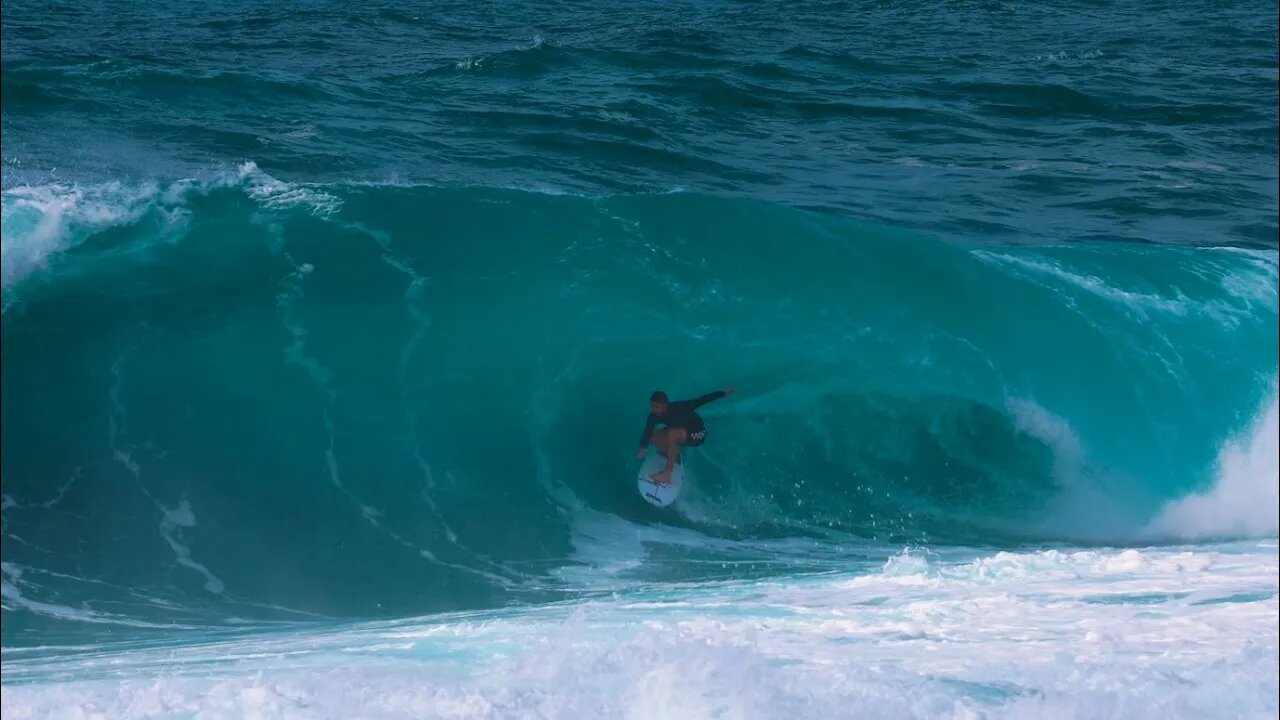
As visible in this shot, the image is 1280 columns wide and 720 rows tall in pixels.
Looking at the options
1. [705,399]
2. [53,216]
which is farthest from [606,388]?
[53,216]

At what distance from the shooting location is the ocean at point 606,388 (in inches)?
264

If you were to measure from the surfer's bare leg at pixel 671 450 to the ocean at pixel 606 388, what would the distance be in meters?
0.29

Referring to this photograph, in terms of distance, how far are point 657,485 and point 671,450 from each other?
32 centimetres

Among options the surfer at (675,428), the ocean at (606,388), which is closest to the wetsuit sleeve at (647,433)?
the surfer at (675,428)

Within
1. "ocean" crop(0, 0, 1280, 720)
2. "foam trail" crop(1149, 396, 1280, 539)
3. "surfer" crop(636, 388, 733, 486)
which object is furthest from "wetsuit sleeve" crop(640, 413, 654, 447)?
"foam trail" crop(1149, 396, 1280, 539)

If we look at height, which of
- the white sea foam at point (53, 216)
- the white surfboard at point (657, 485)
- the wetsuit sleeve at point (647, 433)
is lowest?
the white surfboard at point (657, 485)

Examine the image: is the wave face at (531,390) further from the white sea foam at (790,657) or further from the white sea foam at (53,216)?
the white sea foam at (790,657)

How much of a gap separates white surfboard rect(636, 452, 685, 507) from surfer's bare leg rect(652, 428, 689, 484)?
0.13 feet

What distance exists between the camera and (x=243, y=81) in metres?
14.4

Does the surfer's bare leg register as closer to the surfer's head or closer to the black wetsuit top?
the black wetsuit top

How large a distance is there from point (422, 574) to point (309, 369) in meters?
2.59

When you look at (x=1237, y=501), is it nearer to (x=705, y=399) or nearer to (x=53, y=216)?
(x=705, y=399)

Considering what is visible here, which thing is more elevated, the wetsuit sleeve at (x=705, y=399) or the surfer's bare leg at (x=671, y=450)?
the wetsuit sleeve at (x=705, y=399)

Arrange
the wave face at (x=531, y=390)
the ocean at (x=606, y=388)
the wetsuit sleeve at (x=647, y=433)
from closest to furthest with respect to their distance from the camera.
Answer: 1. the ocean at (x=606, y=388)
2. the wave face at (x=531, y=390)
3. the wetsuit sleeve at (x=647, y=433)
